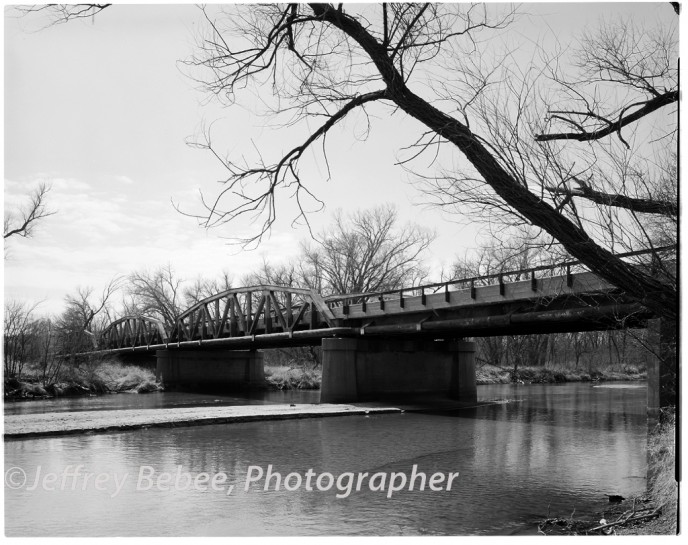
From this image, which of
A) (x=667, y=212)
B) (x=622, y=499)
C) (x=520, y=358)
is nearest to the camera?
(x=667, y=212)

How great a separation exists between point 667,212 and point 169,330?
4824cm

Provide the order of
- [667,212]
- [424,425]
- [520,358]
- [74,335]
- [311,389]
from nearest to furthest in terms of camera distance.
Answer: [667,212], [424,425], [74,335], [311,389], [520,358]

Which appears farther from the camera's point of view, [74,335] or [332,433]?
[74,335]

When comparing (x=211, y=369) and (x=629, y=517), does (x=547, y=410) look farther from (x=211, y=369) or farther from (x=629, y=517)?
(x=211, y=369)

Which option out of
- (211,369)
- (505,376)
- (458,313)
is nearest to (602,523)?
(458,313)

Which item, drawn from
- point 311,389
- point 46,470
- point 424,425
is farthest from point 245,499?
point 311,389

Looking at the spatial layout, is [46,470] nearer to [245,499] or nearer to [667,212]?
[245,499]

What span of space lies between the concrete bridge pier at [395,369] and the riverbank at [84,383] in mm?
14034

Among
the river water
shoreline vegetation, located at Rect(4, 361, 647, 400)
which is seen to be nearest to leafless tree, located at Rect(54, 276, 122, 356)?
shoreline vegetation, located at Rect(4, 361, 647, 400)

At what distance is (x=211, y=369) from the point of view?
49.4 m

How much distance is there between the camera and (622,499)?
28.6 feet

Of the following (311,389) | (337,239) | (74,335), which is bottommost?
(311,389)

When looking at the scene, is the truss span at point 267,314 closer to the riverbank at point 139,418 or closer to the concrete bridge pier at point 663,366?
the riverbank at point 139,418

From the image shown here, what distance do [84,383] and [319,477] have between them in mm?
29964
